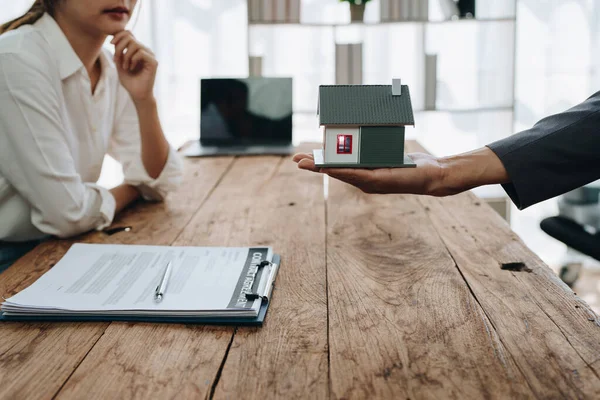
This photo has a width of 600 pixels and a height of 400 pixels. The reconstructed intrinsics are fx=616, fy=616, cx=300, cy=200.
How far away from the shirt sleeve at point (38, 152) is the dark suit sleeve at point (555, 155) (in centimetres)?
82

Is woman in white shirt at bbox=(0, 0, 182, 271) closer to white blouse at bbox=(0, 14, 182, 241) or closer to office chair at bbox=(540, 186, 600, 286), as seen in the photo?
white blouse at bbox=(0, 14, 182, 241)

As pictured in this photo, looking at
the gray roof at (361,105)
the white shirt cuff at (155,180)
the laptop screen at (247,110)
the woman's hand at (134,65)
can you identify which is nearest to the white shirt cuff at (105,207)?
the white shirt cuff at (155,180)

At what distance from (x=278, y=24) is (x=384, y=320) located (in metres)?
2.56

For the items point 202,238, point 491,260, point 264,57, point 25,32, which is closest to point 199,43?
point 264,57

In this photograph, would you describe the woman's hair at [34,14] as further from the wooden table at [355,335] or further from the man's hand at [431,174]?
the man's hand at [431,174]

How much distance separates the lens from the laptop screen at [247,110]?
222 cm

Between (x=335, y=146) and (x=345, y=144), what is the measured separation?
0.05 feet

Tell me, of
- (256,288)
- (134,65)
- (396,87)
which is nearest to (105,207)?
(134,65)

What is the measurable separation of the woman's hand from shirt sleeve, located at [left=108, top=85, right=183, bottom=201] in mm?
155

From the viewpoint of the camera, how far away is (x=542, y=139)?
1.00 meters

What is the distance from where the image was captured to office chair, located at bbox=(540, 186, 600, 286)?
1.27 meters

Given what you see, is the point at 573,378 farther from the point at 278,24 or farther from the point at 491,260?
the point at 278,24

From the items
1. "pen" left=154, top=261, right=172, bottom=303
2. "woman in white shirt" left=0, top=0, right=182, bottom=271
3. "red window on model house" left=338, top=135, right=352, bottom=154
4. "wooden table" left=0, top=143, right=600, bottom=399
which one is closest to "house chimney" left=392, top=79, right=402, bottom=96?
"red window on model house" left=338, top=135, right=352, bottom=154

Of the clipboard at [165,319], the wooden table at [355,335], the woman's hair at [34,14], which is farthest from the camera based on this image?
the woman's hair at [34,14]
